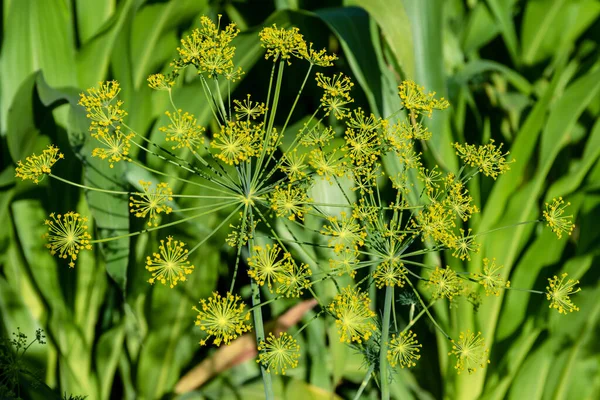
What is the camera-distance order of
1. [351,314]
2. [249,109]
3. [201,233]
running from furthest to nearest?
[201,233] → [249,109] → [351,314]

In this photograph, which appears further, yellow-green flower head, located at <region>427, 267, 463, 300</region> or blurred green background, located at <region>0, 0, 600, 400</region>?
blurred green background, located at <region>0, 0, 600, 400</region>

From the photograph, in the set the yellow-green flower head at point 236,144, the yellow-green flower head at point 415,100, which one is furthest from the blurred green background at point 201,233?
the yellow-green flower head at point 236,144

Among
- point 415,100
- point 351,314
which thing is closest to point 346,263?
point 351,314

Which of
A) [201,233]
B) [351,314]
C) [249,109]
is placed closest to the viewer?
[351,314]

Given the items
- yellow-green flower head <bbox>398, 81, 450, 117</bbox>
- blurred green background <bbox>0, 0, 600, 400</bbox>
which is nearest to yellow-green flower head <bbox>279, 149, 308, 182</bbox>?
yellow-green flower head <bbox>398, 81, 450, 117</bbox>

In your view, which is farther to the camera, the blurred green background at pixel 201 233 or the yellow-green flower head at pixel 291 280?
the blurred green background at pixel 201 233

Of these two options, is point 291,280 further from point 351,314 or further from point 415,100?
point 415,100

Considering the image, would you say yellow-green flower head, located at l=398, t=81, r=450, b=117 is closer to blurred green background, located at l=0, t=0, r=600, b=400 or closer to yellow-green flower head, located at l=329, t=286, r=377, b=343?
yellow-green flower head, located at l=329, t=286, r=377, b=343

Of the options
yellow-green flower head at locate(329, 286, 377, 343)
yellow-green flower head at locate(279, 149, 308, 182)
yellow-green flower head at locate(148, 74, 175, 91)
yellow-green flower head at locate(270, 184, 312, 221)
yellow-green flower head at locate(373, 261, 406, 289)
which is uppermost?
yellow-green flower head at locate(148, 74, 175, 91)

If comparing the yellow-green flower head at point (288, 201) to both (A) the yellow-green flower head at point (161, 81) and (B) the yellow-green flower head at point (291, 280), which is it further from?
(A) the yellow-green flower head at point (161, 81)
